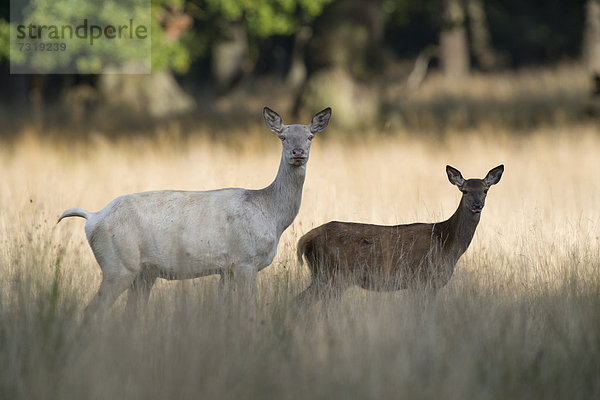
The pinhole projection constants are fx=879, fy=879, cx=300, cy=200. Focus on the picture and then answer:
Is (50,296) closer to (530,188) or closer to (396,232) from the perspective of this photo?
(396,232)

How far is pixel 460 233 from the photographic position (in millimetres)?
5887

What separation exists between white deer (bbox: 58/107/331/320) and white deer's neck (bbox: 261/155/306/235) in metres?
0.07

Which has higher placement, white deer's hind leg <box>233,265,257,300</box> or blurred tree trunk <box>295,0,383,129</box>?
blurred tree trunk <box>295,0,383,129</box>

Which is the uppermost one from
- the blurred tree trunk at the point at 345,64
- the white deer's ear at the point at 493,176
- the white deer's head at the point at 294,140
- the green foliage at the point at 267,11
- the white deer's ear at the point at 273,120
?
the green foliage at the point at 267,11

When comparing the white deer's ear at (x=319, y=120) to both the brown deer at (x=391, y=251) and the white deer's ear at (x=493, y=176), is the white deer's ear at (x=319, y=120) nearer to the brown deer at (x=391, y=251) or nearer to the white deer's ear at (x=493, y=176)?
the brown deer at (x=391, y=251)

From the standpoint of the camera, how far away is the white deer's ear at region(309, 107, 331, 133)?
5953 mm

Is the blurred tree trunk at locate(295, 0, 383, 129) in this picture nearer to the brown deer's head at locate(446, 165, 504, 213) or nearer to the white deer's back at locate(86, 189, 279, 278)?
the brown deer's head at locate(446, 165, 504, 213)

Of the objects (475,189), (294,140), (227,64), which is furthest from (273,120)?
(227,64)

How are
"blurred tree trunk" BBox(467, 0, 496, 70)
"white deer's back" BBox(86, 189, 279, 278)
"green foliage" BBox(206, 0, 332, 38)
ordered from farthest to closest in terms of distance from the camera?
"blurred tree trunk" BBox(467, 0, 496, 70) → "green foliage" BBox(206, 0, 332, 38) → "white deer's back" BBox(86, 189, 279, 278)

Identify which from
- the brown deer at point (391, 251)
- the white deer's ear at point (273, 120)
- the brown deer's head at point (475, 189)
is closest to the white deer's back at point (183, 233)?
the brown deer at point (391, 251)

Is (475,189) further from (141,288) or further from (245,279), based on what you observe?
(141,288)

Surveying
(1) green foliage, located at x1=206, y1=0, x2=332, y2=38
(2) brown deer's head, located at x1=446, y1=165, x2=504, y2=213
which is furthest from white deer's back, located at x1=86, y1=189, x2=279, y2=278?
(1) green foliage, located at x1=206, y1=0, x2=332, y2=38

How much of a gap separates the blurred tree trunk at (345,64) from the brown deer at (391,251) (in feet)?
27.8

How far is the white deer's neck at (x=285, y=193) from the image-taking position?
19.0 feet
